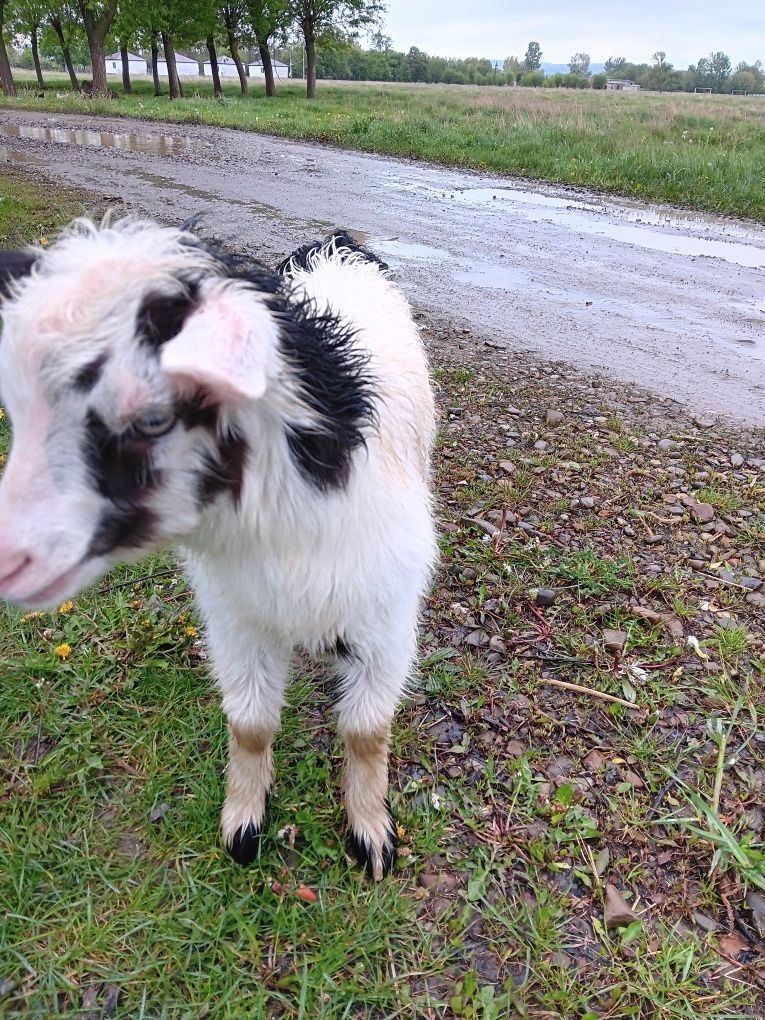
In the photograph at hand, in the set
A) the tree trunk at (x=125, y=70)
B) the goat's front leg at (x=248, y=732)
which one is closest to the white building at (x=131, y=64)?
the tree trunk at (x=125, y=70)

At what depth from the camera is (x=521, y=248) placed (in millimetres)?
9781

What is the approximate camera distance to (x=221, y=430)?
4.91ft

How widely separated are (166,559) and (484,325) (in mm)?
4451

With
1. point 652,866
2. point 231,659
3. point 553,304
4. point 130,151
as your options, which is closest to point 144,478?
point 231,659

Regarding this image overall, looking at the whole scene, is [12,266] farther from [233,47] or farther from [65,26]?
[65,26]

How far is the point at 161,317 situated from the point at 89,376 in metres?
0.19

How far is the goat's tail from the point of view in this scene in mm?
3244

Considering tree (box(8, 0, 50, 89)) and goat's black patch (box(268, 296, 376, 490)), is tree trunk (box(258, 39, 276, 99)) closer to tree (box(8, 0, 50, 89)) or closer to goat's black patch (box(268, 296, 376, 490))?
tree (box(8, 0, 50, 89))

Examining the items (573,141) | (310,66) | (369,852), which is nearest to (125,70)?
(310,66)

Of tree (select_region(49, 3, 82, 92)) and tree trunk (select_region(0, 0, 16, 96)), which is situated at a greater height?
tree (select_region(49, 3, 82, 92))

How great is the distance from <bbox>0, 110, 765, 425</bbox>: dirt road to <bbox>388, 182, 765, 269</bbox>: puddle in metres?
0.04

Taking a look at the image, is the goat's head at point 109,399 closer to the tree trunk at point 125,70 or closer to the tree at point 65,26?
the tree at point 65,26

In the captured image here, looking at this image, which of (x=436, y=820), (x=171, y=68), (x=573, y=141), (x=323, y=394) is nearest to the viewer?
(x=323, y=394)

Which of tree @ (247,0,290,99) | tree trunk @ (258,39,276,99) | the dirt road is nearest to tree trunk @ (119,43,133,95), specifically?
tree @ (247,0,290,99)
